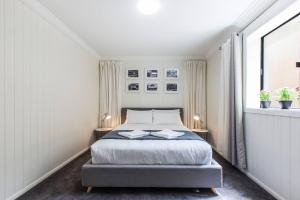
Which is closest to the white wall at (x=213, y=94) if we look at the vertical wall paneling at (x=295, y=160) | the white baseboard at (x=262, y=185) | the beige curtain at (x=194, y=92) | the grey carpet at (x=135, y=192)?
the beige curtain at (x=194, y=92)

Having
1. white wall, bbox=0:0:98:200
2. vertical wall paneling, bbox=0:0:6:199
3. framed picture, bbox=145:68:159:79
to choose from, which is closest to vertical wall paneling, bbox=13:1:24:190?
white wall, bbox=0:0:98:200

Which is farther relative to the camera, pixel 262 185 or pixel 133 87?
pixel 133 87

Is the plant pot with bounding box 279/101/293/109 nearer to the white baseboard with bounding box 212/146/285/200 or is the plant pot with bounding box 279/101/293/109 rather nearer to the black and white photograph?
the white baseboard with bounding box 212/146/285/200

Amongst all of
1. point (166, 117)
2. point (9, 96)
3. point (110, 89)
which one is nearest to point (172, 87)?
point (166, 117)

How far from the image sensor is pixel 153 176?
2.43m

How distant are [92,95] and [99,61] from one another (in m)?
1.02

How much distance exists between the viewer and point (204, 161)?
2490 mm

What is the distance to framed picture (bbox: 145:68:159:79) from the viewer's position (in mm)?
5285

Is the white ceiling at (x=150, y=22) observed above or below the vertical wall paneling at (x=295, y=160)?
above

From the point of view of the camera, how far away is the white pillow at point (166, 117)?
460 cm

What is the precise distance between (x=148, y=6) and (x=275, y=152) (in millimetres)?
2343

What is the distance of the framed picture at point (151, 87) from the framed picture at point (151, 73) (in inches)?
6.4

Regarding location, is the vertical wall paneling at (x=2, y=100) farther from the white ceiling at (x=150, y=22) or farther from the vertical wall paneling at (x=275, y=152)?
the vertical wall paneling at (x=275, y=152)

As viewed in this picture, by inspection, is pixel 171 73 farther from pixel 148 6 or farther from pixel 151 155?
pixel 151 155
